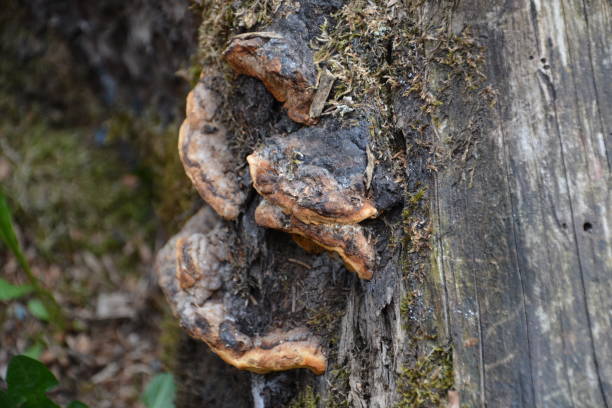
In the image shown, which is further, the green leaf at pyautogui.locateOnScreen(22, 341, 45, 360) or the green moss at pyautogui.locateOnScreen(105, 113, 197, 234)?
the green leaf at pyautogui.locateOnScreen(22, 341, 45, 360)

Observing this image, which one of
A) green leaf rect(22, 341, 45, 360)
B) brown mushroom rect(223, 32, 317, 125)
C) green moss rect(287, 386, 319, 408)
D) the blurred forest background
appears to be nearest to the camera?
brown mushroom rect(223, 32, 317, 125)

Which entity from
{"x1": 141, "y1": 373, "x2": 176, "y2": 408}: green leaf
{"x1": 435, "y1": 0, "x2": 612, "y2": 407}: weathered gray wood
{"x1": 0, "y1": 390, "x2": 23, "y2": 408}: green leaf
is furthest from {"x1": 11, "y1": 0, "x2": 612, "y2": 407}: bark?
{"x1": 0, "y1": 390, "x2": 23, "y2": 408}: green leaf

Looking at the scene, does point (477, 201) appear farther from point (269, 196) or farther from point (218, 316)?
point (218, 316)

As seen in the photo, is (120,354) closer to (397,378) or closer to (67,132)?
(67,132)

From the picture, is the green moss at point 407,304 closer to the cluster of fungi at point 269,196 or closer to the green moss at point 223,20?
the cluster of fungi at point 269,196

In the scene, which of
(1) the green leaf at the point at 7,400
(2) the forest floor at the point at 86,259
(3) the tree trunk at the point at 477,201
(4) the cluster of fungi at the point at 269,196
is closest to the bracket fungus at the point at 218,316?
(4) the cluster of fungi at the point at 269,196

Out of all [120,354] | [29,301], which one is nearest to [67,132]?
[29,301]

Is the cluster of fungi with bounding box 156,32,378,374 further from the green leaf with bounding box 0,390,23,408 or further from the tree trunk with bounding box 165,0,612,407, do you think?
the green leaf with bounding box 0,390,23,408

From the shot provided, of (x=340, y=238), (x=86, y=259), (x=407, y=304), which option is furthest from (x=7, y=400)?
(x=407, y=304)
